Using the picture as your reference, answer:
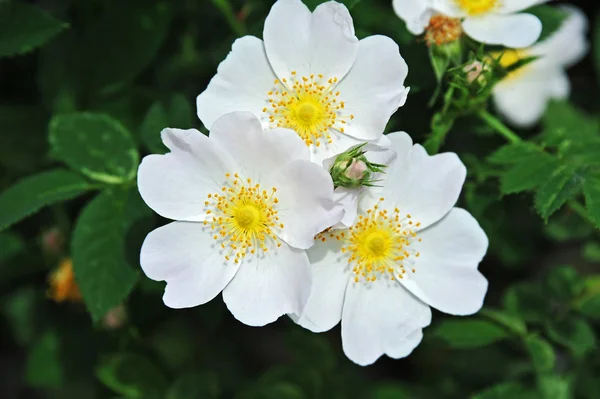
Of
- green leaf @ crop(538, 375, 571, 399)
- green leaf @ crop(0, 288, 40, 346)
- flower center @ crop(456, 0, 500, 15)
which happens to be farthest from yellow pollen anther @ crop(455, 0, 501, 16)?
green leaf @ crop(0, 288, 40, 346)

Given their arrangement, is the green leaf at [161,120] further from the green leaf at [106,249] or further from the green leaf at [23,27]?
the green leaf at [23,27]

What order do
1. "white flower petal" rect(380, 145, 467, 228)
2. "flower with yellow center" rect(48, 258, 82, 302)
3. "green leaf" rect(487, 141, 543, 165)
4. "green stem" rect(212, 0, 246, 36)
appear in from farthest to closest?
"flower with yellow center" rect(48, 258, 82, 302)
"green stem" rect(212, 0, 246, 36)
"green leaf" rect(487, 141, 543, 165)
"white flower petal" rect(380, 145, 467, 228)

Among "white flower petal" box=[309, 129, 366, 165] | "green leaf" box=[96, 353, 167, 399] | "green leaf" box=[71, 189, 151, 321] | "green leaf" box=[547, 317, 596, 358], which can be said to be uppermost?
"white flower petal" box=[309, 129, 366, 165]

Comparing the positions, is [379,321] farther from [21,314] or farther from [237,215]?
[21,314]

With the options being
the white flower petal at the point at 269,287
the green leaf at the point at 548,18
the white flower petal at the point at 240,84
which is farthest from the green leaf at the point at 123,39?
the green leaf at the point at 548,18

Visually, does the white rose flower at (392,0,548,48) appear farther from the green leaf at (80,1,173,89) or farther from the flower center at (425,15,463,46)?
the green leaf at (80,1,173,89)

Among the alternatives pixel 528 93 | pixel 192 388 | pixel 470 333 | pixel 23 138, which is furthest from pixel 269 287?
pixel 528 93
